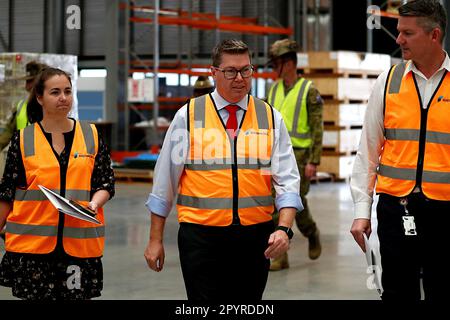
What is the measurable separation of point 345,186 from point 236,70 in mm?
12190

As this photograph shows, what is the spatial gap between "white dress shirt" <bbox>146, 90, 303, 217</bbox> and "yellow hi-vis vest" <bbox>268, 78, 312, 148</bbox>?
3.60 meters

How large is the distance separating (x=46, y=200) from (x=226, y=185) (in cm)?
87

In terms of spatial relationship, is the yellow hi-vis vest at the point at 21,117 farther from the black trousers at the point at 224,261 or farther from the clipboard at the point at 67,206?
the black trousers at the point at 224,261

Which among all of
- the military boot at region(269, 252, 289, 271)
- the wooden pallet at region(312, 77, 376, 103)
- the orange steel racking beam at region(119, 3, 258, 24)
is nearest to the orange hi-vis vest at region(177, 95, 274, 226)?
the military boot at region(269, 252, 289, 271)

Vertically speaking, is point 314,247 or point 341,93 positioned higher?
point 341,93

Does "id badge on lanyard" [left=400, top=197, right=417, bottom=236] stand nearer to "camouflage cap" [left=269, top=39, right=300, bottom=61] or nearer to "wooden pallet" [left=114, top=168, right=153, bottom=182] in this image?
"camouflage cap" [left=269, top=39, right=300, bottom=61]

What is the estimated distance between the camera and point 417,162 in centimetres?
370

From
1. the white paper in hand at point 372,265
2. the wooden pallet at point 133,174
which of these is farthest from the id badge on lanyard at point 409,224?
the wooden pallet at point 133,174

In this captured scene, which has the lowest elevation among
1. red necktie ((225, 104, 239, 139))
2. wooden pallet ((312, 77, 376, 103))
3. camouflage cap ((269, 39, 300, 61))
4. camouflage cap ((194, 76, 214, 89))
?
red necktie ((225, 104, 239, 139))

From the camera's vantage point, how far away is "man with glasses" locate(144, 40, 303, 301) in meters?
3.70

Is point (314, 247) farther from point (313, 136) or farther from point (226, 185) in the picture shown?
point (226, 185)

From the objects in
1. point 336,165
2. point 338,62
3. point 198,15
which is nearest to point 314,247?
point 338,62

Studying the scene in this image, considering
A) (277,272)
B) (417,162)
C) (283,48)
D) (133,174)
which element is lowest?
(277,272)

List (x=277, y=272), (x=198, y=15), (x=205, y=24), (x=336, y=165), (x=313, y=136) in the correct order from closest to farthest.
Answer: (x=313, y=136)
(x=277, y=272)
(x=336, y=165)
(x=205, y=24)
(x=198, y=15)
